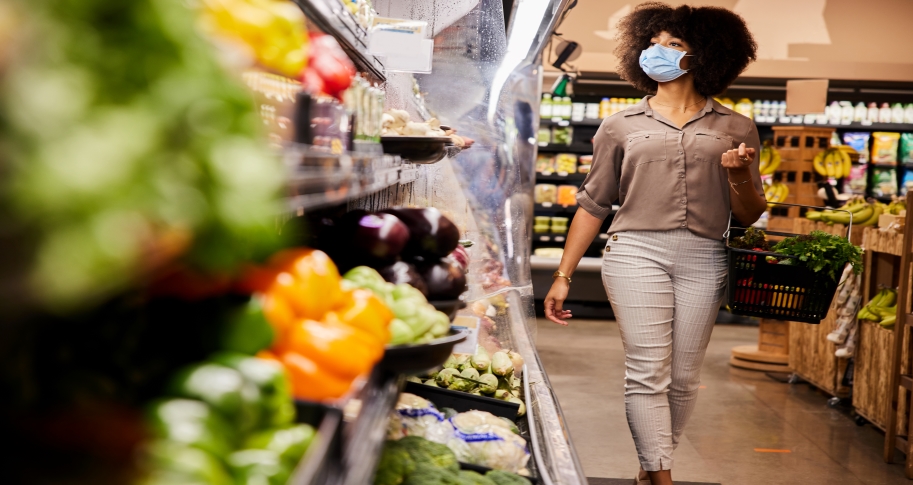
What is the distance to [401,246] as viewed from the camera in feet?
5.06

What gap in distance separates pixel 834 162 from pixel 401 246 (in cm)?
664

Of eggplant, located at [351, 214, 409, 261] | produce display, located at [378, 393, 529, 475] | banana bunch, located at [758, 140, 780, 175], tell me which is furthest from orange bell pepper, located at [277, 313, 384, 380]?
banana bunch, located at [758, 140, 780, 175]

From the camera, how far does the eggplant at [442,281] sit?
Answer: 159 centimetres

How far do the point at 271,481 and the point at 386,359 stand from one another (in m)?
0.53

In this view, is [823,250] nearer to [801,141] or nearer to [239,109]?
[239,109]

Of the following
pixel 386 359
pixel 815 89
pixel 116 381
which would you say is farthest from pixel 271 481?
pixel 815 89

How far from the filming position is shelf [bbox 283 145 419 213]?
2.47ft

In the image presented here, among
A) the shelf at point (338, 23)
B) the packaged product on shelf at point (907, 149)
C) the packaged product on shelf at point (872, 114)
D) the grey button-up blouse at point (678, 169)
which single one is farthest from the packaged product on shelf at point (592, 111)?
the shelf at point (338, 23)

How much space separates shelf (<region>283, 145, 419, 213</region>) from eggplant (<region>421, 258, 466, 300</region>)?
0.32 metres

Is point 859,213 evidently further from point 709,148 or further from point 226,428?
point 226,428

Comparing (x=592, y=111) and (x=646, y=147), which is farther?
(x=592, y=111)

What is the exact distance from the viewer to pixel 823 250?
298 centimetres

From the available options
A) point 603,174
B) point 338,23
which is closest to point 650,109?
point 603,174

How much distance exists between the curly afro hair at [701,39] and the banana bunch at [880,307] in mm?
1928
